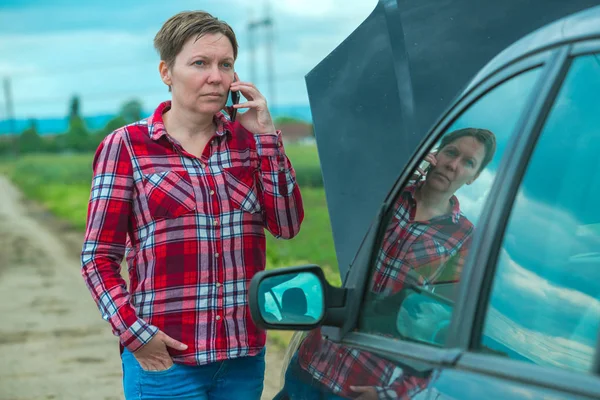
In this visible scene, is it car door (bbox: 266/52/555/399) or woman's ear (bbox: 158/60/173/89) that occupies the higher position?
woman's ear (bbox: 158/60/173/89)

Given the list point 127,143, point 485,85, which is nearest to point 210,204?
point 127,143

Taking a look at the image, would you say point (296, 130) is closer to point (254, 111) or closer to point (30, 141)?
point (30, 141)

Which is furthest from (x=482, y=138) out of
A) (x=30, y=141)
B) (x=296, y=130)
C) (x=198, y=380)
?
(x=296, y=130)

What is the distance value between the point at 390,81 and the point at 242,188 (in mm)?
756

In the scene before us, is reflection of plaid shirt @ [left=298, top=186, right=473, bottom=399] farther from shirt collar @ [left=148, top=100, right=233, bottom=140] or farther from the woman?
shirt collar @ [left=148, top=100, right=233, bottom=140]

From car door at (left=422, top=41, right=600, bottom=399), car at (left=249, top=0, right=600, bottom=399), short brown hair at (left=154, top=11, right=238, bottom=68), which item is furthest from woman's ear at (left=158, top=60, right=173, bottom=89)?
car door at (left=422, top=41, right=600, bottom=399)

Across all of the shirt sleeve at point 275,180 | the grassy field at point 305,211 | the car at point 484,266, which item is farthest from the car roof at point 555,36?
the grassy field at point 305,211

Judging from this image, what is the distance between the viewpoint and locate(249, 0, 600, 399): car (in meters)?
1.96

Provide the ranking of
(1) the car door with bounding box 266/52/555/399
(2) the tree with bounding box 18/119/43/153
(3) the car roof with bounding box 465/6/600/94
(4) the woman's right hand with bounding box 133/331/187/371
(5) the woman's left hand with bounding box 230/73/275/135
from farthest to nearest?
1. (2) the tree with bounding box 18/119/43/153
2. (5) the woman's left hand with bounding box 230/73/275/135
3. (4) the woman's right hand with bounding box 133/331/187/371
4. (1) the car door with bounding box 266/52/555/399
5. (3) the car roof with bounding box 465/6/600/94

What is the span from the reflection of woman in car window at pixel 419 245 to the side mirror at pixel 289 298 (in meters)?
0.13

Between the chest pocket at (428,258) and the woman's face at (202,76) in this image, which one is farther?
the woman's face at (202,76)

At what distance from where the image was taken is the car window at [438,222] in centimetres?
218

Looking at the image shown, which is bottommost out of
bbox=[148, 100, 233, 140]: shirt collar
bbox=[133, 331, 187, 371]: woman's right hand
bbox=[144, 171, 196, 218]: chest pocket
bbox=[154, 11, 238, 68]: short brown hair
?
bbox=[133, 331, 187, 371]: woman's right hand

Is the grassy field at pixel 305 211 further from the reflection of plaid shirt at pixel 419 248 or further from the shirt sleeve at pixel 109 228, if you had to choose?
the reflection of plaid shirt at pixel 419 248
